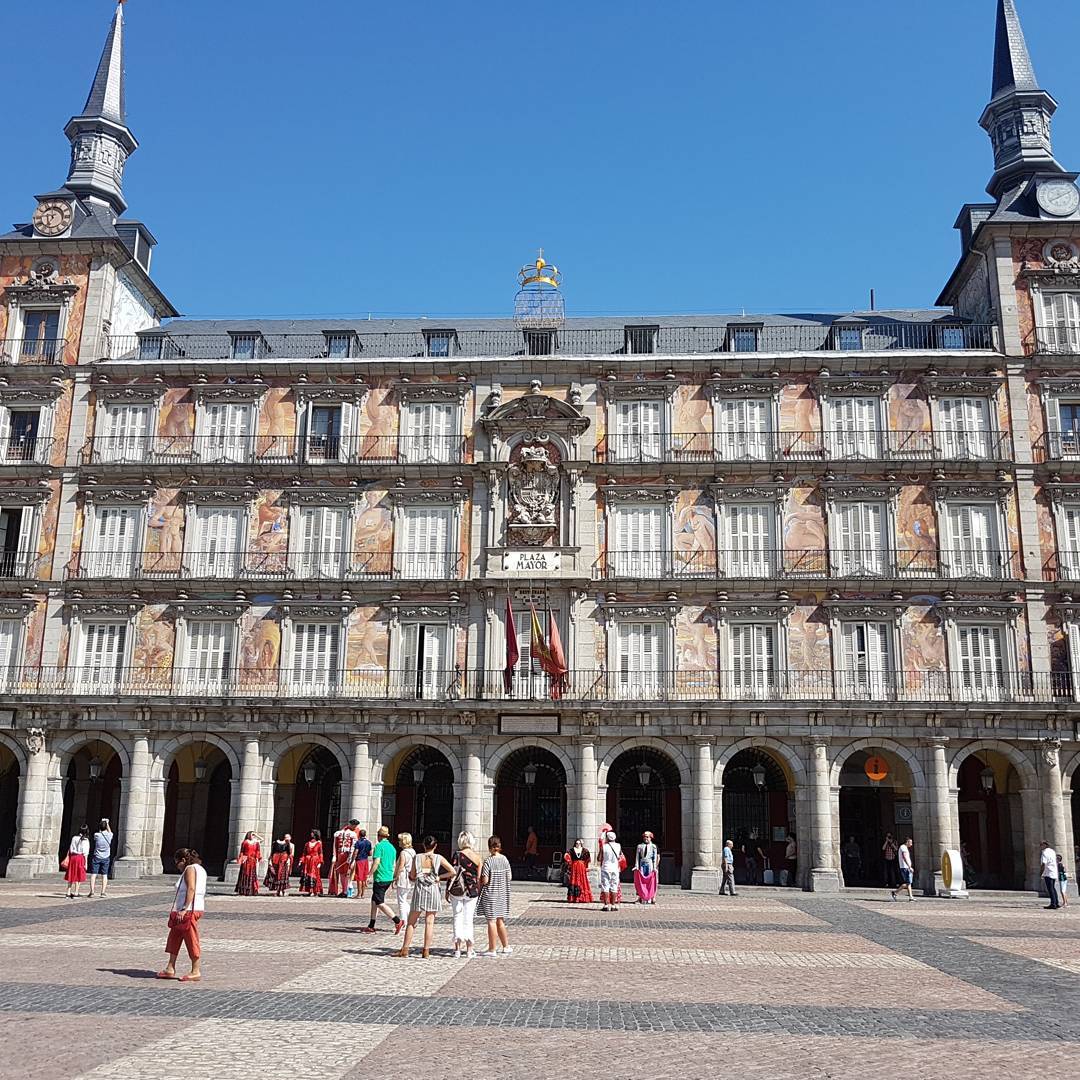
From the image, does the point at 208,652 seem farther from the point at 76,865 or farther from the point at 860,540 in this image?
the point at 860,540

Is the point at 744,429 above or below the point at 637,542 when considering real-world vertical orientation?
above

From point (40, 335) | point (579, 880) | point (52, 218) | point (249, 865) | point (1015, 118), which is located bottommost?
point (579, 880)

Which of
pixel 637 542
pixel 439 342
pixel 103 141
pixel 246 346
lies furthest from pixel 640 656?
pixel 103 141

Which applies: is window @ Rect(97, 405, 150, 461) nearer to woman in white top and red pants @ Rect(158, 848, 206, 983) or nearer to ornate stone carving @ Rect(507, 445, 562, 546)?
ornate stone carving @ Rect(507, 445, 562, 546)

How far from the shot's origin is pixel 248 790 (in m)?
36.3

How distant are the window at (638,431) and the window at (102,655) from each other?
18176mm

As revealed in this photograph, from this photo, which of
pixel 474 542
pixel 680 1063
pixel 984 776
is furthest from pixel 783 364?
pixel 680 1063

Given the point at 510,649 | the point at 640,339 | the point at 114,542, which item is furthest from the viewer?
the point at 640,339

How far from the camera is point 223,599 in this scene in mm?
37875

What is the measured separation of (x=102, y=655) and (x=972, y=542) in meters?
29.5

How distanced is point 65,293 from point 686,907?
101 ft

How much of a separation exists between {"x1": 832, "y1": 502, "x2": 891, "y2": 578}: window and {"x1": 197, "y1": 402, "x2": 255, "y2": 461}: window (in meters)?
20.4

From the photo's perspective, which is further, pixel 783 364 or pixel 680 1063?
pixel 783 364

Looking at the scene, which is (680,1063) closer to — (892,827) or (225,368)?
(892,827)
